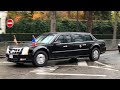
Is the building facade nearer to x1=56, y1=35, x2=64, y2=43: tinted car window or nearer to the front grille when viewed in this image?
x1=56, y1=35, x2=64, y2=43: tinted car window

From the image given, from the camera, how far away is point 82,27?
105 ft

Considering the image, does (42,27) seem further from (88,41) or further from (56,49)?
(56,49)

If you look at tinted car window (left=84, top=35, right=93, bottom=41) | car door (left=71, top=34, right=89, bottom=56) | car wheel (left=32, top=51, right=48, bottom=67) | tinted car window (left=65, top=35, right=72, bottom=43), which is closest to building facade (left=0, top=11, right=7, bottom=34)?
tinted car window (left=84, top=35, right=93, bottom=41)

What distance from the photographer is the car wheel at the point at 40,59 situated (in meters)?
11.3

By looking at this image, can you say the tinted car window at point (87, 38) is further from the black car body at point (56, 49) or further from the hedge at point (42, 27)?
the hedge at point (42, 27)

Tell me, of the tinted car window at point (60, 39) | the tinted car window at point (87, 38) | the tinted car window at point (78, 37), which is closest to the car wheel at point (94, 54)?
the tinted car window at point (87, 38)

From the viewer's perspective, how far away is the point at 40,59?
11492 mm

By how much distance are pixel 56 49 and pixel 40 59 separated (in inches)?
39.0

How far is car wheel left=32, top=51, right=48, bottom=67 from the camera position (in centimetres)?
1131
